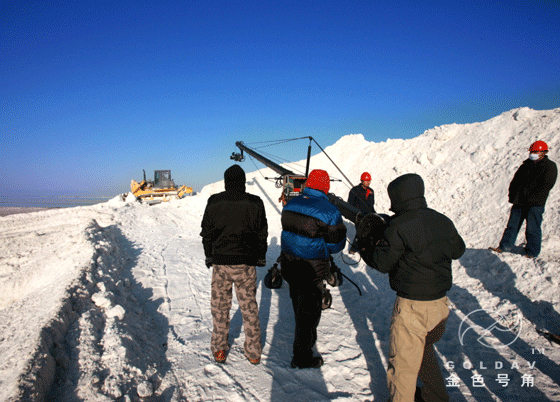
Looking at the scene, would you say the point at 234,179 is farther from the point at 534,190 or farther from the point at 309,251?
the point at 534,190

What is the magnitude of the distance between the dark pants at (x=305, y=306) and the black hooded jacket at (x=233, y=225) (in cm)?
54

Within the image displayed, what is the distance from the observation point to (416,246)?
2027 millimetres

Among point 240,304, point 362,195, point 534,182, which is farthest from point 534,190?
point 240,304

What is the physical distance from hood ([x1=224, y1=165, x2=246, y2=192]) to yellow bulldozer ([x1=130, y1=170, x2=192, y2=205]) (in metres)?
19.3

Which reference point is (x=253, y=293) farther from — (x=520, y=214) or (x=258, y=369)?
(x=520, y=214)

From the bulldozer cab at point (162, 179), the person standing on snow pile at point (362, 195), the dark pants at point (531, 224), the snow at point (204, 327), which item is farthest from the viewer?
the bulldozer cab at point (162, 179)

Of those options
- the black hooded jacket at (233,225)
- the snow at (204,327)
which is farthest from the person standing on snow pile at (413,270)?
the black hooded jacket at (233,225)

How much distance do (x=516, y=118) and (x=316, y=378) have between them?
1274 centimetres

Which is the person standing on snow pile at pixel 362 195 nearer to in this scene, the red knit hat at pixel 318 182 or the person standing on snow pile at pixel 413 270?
the red knit hat at pixel 318 182

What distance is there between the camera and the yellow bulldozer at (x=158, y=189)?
2072 cm

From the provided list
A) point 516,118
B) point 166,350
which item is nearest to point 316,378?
point 166,350

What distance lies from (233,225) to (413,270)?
1.83m

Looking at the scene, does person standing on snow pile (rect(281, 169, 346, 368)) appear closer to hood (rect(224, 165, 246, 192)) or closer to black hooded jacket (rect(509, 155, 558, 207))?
hood (rect(224, 165, 246, 192))

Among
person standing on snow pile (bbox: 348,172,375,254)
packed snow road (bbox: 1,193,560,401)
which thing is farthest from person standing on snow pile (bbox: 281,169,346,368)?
person standing on snow pile (bbox: 348,172,375,254)
